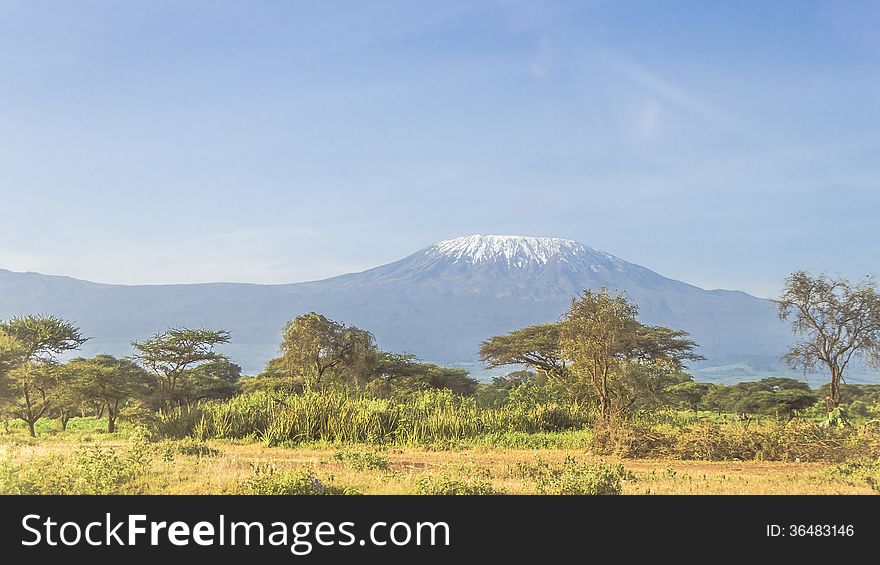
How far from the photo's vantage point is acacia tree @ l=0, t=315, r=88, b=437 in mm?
25078

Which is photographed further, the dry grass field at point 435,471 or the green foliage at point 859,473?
the green foliage at point 859,473

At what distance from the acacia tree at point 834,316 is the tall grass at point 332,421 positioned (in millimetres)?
12486

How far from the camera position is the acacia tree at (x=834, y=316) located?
2628 centimetres

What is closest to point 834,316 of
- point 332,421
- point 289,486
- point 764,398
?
point 764,398

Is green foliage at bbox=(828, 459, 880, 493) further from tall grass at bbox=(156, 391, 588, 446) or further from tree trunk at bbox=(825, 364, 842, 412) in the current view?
tree trunk at bbox=(825, 364, 842, 412)

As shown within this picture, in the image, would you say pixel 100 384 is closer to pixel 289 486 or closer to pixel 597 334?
pixel 597 334

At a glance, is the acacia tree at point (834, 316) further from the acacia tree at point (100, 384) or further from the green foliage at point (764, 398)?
the acacia tree at point (100, 384)

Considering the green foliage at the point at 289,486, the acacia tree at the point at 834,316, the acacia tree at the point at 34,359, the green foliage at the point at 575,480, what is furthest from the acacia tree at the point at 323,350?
the green foliage at the point at 289,486

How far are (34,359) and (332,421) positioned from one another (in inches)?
772

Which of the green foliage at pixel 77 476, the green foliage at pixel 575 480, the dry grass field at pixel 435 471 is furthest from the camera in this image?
the dry grass field at pixel 435 471

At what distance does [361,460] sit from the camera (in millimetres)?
13016
